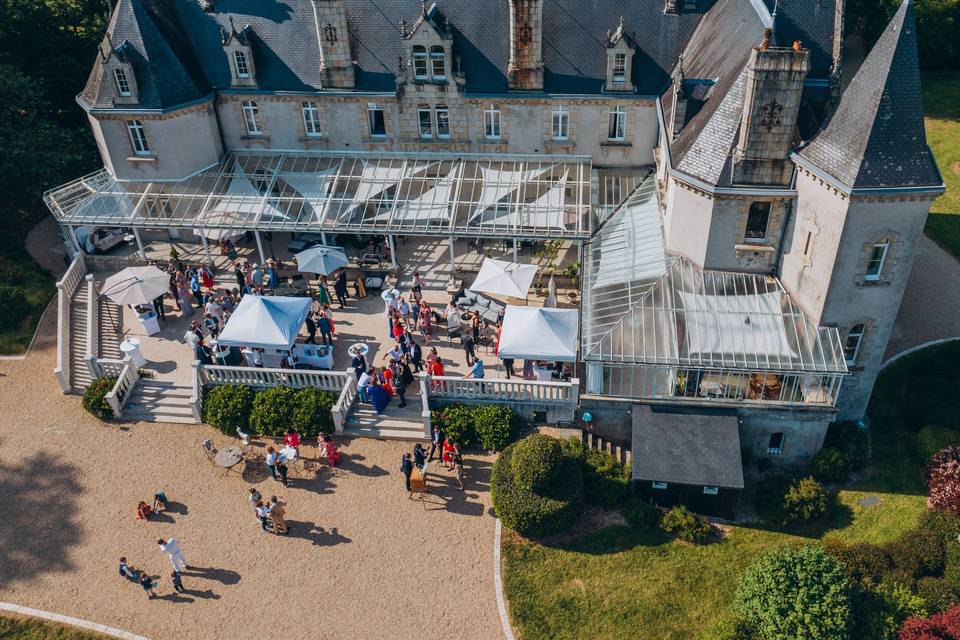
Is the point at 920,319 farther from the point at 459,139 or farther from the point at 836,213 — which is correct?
the point at 459,139

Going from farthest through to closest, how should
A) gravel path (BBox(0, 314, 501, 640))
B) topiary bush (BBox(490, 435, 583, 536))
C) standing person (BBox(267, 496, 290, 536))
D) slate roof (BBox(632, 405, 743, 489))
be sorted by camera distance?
slate roof (BBox(632, 405, 743, 489)) < standing person (BBox(267, 496, 290, 536)) < topiary bush (BBox(490, 435, 583, 536)) < gravel path (BBox(0, 314, 501, 640))

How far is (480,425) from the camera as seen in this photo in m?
32.3

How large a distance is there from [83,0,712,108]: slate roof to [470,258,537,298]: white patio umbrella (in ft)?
33.4

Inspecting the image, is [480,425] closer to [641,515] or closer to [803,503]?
[641,515]

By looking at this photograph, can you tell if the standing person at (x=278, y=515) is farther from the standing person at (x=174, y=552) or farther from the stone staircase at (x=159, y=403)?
the stone staircase at (x=159, y=403)

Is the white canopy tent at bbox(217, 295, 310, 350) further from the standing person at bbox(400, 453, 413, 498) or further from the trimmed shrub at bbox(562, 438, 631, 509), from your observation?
the trimmed shrub at bbox(562, 438, 631, 509)

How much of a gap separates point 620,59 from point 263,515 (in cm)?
2738

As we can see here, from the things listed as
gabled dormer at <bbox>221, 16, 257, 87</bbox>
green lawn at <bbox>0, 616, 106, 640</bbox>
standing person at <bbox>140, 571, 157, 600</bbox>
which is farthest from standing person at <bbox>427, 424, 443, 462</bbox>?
gabled dormer at <bbox>221, 16, 257, 87</bbox>

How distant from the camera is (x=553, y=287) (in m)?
38.2

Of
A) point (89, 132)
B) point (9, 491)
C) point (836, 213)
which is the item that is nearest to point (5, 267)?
point (89, 132)

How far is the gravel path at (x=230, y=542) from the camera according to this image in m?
27.0

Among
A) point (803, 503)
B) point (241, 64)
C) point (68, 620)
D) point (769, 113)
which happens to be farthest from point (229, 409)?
point (769, 113)

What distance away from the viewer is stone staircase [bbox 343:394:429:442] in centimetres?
3316

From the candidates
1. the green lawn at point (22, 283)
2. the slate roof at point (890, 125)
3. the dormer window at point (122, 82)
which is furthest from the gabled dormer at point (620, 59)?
the green lawn at point (22, 283)
